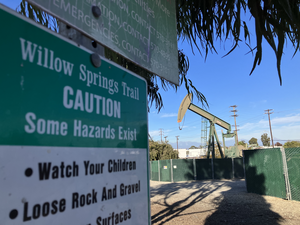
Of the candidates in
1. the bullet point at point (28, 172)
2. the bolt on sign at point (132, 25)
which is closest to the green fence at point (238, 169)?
the bolt on sign at point (132, 25)

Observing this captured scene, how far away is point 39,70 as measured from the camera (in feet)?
2.67

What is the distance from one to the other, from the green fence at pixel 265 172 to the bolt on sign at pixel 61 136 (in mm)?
10366

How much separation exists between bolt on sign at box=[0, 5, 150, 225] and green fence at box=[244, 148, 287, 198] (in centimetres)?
1037

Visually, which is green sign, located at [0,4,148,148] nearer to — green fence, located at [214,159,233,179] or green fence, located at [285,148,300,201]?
green fence, located at [285,148,300,201]

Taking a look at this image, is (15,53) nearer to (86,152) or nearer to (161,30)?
(86,152)

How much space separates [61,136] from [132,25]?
3.55 ft

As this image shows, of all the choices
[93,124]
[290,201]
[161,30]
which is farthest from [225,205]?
[93,124]

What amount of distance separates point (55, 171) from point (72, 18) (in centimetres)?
77

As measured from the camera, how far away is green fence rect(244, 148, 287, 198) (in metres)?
9.68

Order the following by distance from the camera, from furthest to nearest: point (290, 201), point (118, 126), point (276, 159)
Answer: point (276, 159), point (290, 201), point (118, 126)

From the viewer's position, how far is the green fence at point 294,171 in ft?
29.2

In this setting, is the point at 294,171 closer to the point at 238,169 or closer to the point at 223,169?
the point at 223,169

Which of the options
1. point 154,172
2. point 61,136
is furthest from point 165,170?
point 61,136

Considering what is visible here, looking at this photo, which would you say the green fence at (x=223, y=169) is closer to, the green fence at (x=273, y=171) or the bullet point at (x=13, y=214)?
the green fence at (x=273, y=171)
